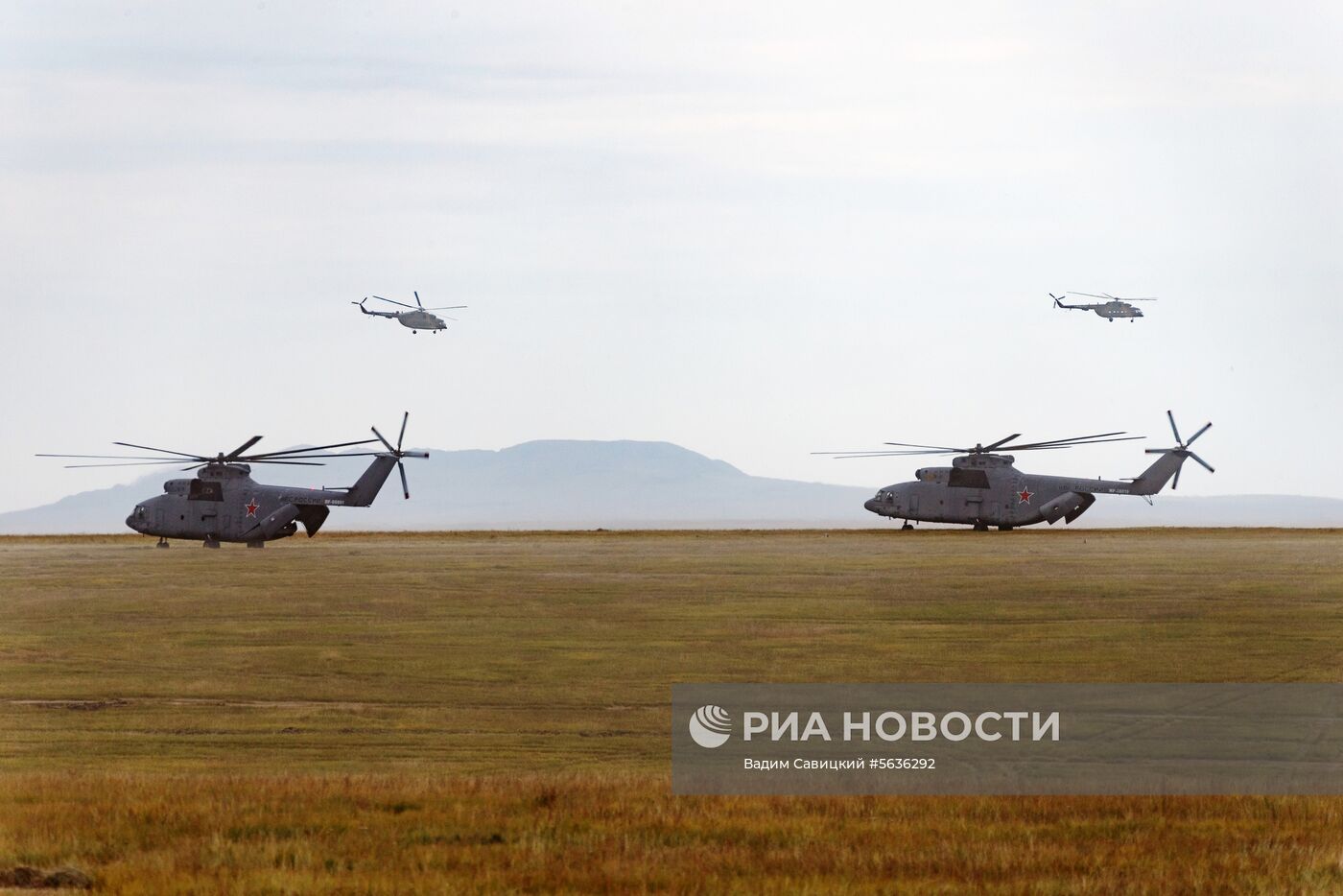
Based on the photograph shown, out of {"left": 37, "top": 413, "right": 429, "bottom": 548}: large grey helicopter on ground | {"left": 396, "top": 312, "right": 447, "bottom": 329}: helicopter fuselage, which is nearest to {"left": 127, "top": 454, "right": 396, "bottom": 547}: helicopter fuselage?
{"left": 37, "top": 413, "right": 429, "bottom": 548}: large grey helicopter on ground

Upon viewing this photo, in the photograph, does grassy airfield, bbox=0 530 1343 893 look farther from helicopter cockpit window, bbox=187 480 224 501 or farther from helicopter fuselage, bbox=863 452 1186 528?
helicopter fuselage, bbox=863 452 1186 528

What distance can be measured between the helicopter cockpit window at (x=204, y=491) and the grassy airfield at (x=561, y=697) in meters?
2.78

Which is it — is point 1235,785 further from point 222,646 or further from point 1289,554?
point 1289,554

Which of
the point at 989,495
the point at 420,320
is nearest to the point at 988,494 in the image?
the point at 989,495

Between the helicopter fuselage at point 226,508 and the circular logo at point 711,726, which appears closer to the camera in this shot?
the circular logo at point 711,726

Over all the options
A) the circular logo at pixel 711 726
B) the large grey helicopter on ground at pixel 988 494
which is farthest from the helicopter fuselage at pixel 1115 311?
the circular logo at pixel 711 726

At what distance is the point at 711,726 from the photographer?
1045 inches

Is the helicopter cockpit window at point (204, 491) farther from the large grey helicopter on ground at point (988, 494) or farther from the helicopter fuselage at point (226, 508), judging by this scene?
the large grey helicopter on ground at point (988, 494)

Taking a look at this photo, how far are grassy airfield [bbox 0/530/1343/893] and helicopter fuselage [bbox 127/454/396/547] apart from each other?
1548 millimetres

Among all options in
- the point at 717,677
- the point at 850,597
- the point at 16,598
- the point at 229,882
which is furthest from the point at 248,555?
the point at 229,882

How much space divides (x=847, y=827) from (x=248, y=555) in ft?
177

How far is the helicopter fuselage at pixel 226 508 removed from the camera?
68438 mm

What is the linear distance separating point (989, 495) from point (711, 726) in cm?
5346

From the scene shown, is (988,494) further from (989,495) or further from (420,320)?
(420,320)
